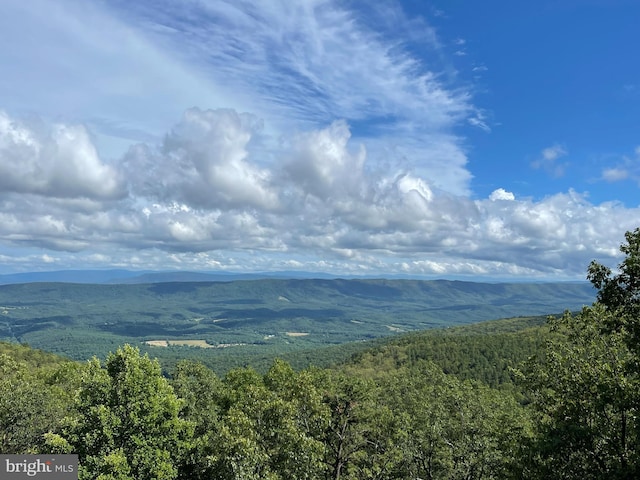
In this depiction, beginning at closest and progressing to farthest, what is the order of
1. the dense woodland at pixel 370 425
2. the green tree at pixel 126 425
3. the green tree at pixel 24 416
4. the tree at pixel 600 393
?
A: the tree at pixel 600 393
the dense woodland at pixel 370 425
the green tree at pixel 126 425
the green tree at pixel 24 416

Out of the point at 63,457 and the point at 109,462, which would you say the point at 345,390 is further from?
the point at 63,457

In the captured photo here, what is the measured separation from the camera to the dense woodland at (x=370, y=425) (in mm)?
22125

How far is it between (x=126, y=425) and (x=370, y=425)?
20387 millimetres

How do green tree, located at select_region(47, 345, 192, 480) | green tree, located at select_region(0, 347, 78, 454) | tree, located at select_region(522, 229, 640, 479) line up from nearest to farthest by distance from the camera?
tree, located at select_region(522, 229, 640, 479) < green tree, located at select_region(47, 345, 192, 480) < green tree, located at select_region(0, 347, 78, 454)

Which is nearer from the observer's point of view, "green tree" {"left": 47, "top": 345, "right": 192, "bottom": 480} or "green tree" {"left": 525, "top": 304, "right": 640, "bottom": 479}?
"green tree" {"left": 525, "top": 304, "right": 640, "bottom": 479}

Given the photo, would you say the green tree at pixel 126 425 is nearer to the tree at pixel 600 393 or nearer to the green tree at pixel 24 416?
the green tree at pixel 24 416

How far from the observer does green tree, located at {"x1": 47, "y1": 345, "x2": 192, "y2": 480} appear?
1142 inches

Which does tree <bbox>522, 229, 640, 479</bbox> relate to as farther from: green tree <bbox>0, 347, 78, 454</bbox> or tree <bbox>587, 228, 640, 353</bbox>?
green tree <bbox>0, 347, 78, 454</bbox>

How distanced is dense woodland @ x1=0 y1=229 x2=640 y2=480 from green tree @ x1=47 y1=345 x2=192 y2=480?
94mm

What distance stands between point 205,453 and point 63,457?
9.98 m

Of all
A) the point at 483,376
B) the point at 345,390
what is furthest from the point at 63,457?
the point at 483,376

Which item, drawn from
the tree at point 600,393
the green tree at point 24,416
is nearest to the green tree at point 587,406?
the tree at point 600,393

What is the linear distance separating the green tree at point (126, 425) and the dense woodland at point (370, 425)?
9 centimetres

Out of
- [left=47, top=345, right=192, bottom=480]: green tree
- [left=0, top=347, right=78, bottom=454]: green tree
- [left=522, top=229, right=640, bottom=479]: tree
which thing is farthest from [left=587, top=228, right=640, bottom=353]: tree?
[left=0, top=347, right=78, bottom=454]: green tree
